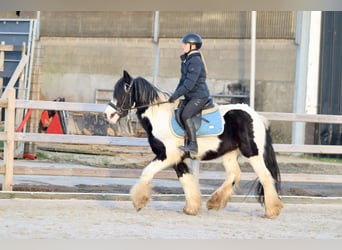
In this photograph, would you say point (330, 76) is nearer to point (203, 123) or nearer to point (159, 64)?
point (159, 64)

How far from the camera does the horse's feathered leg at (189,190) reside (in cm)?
748

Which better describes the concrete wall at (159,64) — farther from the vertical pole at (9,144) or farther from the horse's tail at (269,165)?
the horse's tail at (269,165)

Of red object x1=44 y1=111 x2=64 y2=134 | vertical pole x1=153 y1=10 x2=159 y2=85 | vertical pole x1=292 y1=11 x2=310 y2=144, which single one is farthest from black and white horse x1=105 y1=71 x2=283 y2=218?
vertical pole x1=153 y1=10 x2=159 y2=85

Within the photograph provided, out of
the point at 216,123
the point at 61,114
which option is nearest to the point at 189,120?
the point at 216,123

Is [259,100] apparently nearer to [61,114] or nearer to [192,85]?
[61,114]

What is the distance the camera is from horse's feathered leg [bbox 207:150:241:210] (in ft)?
25.2

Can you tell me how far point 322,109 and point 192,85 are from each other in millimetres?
11182

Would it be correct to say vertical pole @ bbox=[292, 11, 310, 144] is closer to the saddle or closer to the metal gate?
the metal gate

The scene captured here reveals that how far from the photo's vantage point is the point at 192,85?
732cm

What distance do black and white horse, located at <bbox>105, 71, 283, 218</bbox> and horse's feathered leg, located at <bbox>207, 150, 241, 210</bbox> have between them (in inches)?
0.5

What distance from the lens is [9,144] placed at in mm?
8750

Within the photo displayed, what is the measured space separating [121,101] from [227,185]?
1.51m

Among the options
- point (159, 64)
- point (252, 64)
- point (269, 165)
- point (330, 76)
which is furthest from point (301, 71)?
point (269, 165)

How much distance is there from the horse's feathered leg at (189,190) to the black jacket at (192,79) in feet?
2.60
